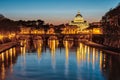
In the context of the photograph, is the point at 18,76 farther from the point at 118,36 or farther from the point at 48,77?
the point at 118,36

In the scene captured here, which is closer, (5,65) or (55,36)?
(5,65)

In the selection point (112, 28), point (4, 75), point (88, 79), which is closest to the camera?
point (88, 79)

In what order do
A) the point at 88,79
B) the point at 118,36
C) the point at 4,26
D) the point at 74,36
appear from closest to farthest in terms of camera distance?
the point at 88,79 → the point at 118,36 → the point at 4,26 → the point at 74,36

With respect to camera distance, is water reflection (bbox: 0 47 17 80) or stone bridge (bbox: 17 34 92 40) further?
stone bridge (bbox: 17 34 92 40)

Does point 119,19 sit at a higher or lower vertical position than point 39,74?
higher

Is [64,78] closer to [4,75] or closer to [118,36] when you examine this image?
[4,75]

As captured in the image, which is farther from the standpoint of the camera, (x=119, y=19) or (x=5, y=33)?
(x=5, y=33)

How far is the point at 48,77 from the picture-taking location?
3297 cm

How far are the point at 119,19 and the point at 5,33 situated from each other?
1632 inches

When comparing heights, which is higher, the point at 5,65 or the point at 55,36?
the point at 5,65

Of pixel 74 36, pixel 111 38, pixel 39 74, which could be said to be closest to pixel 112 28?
pixel 111 38

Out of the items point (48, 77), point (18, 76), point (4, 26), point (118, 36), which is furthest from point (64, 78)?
point (4, 26)

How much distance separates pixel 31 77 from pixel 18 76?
3.77ft

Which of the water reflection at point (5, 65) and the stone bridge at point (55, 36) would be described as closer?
the water reflection at point (5, 65)
